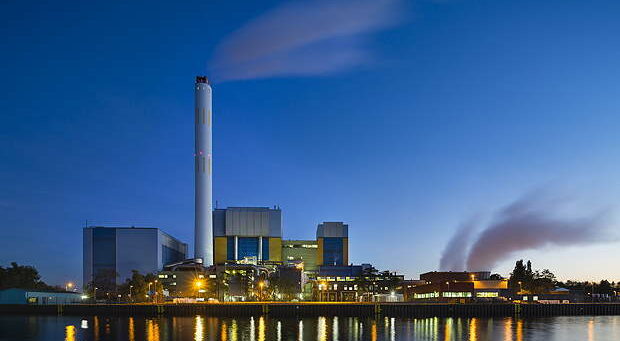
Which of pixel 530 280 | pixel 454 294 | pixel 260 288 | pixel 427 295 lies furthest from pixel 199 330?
pixel 530 280

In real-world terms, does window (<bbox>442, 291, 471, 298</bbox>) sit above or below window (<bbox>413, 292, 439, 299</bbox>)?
above

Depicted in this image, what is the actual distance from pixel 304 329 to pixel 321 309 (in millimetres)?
36946

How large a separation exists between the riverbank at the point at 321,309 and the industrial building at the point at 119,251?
155ft

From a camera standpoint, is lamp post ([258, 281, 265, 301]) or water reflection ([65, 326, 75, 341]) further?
lamp post ([258, 281, 265, 301])

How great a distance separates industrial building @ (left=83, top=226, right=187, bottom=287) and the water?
228 ft

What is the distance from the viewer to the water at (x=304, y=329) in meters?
88.9

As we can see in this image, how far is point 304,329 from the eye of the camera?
9988 cm

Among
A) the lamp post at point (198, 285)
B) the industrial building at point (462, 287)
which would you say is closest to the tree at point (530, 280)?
the industrial building at point (462, 287)

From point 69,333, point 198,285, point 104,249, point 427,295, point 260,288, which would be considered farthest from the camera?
point 104,249

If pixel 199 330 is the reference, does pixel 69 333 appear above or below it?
above

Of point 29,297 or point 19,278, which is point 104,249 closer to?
point 19,278

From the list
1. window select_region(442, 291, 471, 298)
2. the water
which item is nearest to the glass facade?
the water

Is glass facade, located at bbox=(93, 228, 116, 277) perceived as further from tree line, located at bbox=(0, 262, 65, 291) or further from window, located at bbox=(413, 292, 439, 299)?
window, located at bbox=(413, 292, 439, 299)

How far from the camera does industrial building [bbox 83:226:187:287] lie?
194 metres
